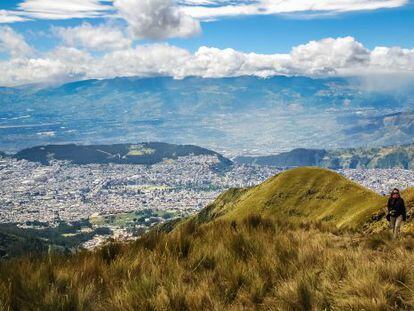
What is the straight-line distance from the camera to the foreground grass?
6.96 metres

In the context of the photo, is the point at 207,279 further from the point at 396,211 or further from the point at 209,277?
the point at 396,211

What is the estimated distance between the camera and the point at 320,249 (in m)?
10.9

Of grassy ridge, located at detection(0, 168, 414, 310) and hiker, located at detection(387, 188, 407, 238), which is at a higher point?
grassy ridge, located at detection(0, 168, 414, 310)

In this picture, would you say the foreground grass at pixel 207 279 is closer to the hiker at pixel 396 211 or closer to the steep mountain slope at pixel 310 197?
the hiker at pixel 396 211

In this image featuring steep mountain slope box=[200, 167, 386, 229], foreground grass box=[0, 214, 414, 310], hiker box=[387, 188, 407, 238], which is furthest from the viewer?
steep mountain slope box=[200, 167, 386, 229]

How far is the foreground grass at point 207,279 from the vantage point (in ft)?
22.9

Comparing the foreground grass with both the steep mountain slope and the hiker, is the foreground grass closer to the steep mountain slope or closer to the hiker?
the hiker

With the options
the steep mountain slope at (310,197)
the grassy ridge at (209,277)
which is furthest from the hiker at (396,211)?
the steep mountain slope at (310,197)

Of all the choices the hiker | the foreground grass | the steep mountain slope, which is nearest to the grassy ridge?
the foreground grass

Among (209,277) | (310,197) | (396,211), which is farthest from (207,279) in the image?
(310,197)

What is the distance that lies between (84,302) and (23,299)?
993 millimetres

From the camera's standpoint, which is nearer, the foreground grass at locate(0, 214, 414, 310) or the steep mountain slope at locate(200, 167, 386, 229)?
the foreground grass at locate(0, 214, 414, 310)

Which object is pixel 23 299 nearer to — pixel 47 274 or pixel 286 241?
pixel 47 274

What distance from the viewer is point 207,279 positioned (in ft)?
27.2
